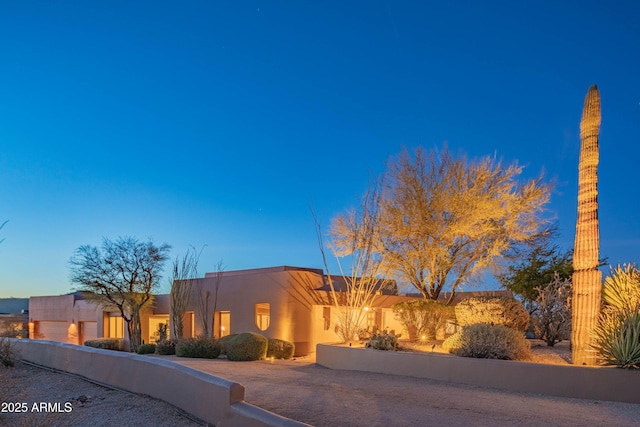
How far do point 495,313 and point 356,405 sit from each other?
7.05 meters

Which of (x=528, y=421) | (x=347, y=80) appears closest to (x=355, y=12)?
(x=347, y=80)

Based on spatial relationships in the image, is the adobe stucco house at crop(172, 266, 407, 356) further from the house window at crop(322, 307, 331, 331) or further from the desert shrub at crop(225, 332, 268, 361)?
the desert shrub at crop(225, 332, 268, 361)

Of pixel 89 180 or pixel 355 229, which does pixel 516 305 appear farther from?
pixel 89 180

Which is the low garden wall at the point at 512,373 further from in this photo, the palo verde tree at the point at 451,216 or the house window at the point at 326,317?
the house window at the point at 326,317

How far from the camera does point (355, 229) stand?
1867 cm

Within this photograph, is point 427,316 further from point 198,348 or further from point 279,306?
point 198,348

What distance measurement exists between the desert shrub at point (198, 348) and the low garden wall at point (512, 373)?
5.63m

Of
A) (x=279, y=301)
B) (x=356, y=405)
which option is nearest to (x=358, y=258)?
(x=279, y=301)

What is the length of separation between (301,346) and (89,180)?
16.1 metres

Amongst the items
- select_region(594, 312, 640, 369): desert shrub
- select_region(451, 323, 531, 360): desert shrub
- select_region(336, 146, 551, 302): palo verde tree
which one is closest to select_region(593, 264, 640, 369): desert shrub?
select_region(594, 312, 640, 369): desert shrub

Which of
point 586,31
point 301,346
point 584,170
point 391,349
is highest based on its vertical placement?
point 586,31

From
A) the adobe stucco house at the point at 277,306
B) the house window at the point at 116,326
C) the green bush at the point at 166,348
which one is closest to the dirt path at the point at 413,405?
the adobe stucco house at the point at 277,306

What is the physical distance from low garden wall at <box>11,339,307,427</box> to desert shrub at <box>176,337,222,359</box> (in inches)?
163

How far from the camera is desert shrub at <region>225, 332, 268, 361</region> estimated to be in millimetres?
15250
